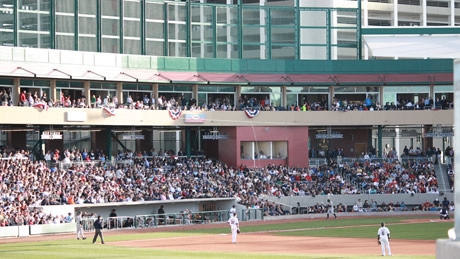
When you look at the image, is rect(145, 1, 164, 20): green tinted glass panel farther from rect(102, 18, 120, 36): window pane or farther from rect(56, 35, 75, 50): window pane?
rect(56, 35, 75, 50): window pane

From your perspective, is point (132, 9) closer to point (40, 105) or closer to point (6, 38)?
point (6, 38)

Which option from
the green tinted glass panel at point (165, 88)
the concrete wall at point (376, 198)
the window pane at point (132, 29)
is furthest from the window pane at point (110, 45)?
the concrete wall at point (376, 198)

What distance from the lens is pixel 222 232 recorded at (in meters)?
46.6

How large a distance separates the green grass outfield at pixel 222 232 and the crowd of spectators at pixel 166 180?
3.92m

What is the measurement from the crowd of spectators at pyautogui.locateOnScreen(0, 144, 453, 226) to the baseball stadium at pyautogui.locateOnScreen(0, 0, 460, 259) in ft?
0.44

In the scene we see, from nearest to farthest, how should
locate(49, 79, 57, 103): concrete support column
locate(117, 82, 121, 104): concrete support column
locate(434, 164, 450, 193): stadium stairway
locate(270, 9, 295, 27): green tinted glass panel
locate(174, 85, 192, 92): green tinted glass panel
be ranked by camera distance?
locate(49, 79, 57, 103): concrete support column → locate(434, 164, 450, 193): stadium stairway → locate(117, 82, 121, 104): concrete support column → locate(174, 85, 192, 92): green tinted glass panel → locate(270, 9, 295, 27): green tinted glass panel

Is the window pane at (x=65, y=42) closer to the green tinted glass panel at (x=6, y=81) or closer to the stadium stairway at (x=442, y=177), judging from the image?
the green tinted glass panel at (x=6, y=81)

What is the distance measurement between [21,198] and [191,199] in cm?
1204

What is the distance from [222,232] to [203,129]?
74.2 feet

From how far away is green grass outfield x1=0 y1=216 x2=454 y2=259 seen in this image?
32656mm

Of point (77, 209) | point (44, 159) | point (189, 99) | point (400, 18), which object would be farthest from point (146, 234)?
point (400, 18)

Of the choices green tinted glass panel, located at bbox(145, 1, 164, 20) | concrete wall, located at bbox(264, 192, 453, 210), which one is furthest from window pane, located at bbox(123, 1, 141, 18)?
concrete wall, located at bbox(264, 192, 453, 210)

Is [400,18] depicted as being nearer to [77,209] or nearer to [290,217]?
[290,217]

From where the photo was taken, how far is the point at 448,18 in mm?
110438
